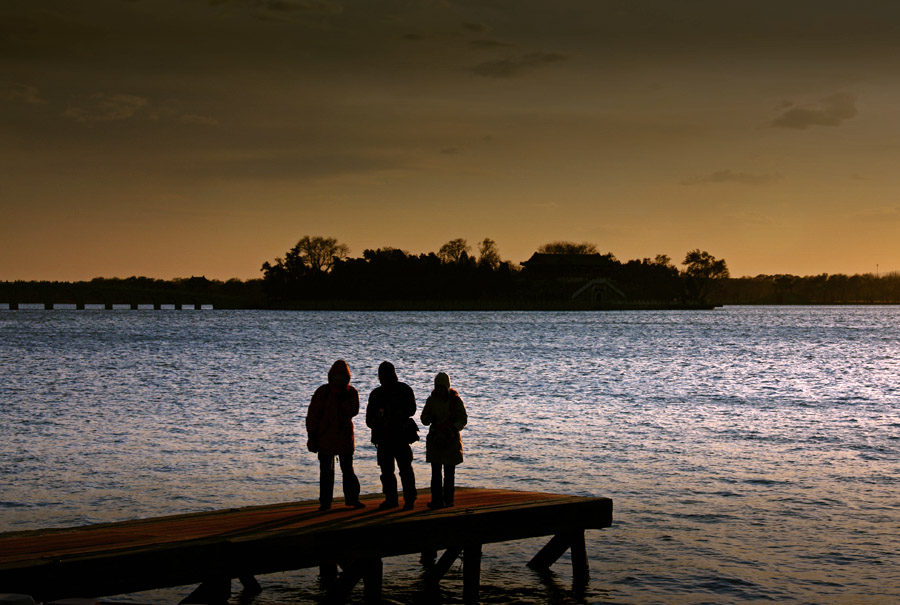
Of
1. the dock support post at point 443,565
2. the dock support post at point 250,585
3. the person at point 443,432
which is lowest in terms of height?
the dock support post at point 250,585

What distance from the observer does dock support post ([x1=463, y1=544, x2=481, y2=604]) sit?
12430mm

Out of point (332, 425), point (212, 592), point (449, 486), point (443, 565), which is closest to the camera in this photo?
point (212, 592)

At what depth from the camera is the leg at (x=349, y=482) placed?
1240 cm

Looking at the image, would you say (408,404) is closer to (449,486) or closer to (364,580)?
(449,486)

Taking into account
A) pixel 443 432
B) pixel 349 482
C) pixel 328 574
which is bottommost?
pixel 328 574

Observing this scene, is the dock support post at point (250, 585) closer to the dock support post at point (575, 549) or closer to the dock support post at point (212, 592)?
the dock support post at point (212, 592)

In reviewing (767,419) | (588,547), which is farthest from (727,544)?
(767,419)

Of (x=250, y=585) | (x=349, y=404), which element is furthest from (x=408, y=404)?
(x=250, y=585)

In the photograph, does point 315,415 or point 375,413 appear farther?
point 315,415

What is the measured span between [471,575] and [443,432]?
1.93 m

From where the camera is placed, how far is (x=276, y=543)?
10.5 metres

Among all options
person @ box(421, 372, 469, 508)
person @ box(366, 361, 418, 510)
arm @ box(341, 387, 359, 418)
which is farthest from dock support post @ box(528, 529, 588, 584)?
arm @ box(341, 387, 359, 418)

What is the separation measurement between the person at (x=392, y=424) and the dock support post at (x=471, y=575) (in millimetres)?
1000

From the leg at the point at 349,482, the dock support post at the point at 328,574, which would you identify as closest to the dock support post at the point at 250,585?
the dock support post at the point at 328,574
